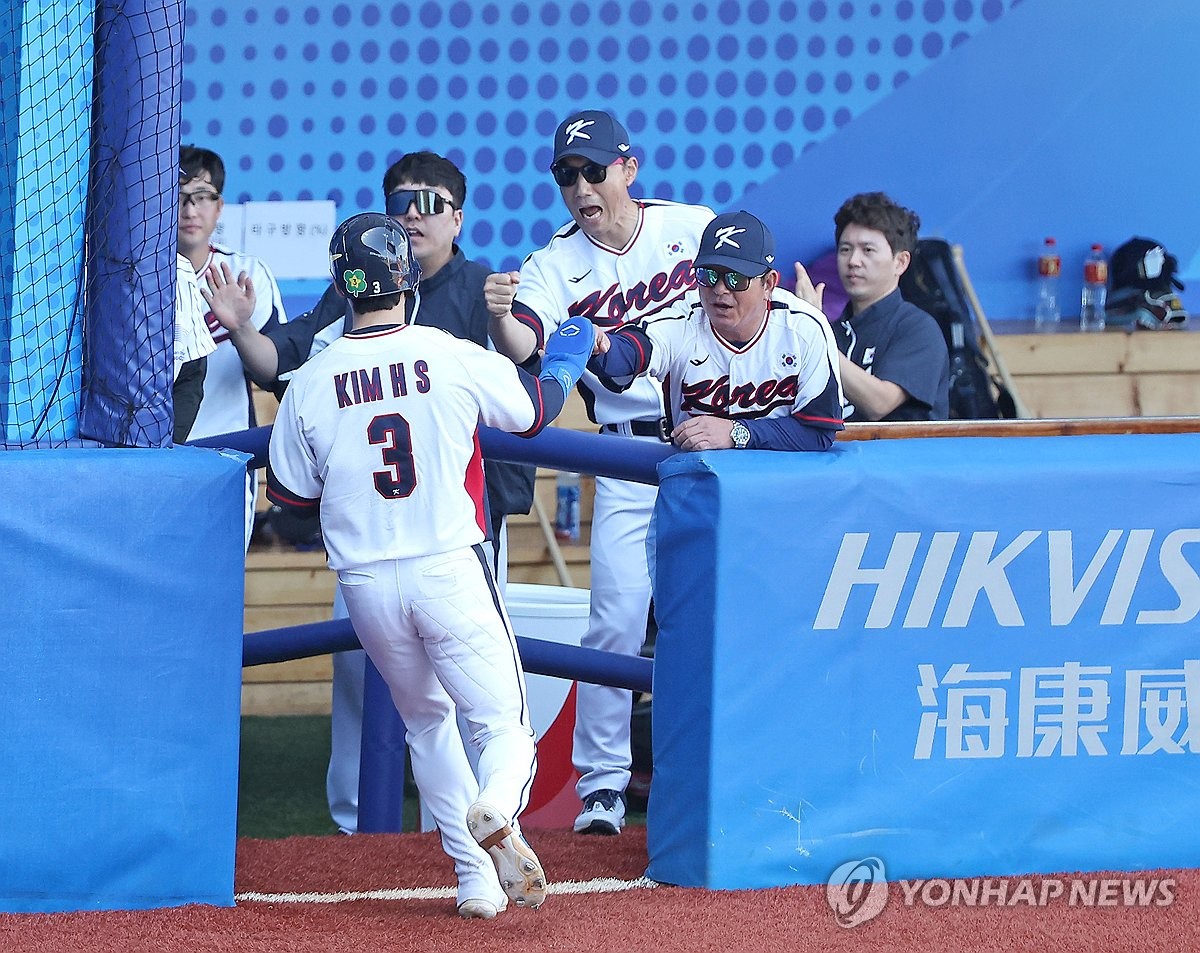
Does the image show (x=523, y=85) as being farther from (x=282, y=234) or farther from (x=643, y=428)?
(x=643, y=428)

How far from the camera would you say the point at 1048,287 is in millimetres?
6895

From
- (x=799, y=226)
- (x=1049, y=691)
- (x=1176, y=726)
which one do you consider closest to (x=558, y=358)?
(x=1049, y=691)

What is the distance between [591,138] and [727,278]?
2.21 feet

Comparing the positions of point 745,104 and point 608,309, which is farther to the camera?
point 745,104

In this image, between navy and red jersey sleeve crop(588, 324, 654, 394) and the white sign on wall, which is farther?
the white sign on wall

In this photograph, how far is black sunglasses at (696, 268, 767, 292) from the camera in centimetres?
340

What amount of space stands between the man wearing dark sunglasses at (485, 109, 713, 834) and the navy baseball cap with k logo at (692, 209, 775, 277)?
422mm

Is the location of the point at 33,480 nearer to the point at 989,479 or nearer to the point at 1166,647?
the point at 989,479

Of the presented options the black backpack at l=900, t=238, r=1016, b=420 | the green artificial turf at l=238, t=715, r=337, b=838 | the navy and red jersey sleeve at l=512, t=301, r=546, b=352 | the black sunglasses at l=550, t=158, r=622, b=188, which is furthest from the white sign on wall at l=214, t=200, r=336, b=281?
the navy and red jersey sleeve at l=512, t=301, r=546, b=352

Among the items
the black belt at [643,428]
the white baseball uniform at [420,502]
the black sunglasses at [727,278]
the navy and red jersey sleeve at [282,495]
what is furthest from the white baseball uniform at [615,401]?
the navy and red jersey sleeve at [282,495]

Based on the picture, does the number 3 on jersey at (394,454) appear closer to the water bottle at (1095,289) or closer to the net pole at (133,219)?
the net pole at (133,219)

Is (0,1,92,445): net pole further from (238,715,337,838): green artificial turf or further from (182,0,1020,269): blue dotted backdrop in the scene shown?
(182,0,1020,269): blue dotted backdrop

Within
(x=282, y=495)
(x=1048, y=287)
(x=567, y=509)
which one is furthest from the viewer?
(x=1048, y=287)

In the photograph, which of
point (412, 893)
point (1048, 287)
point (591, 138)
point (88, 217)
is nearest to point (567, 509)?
point (1048, 287)
